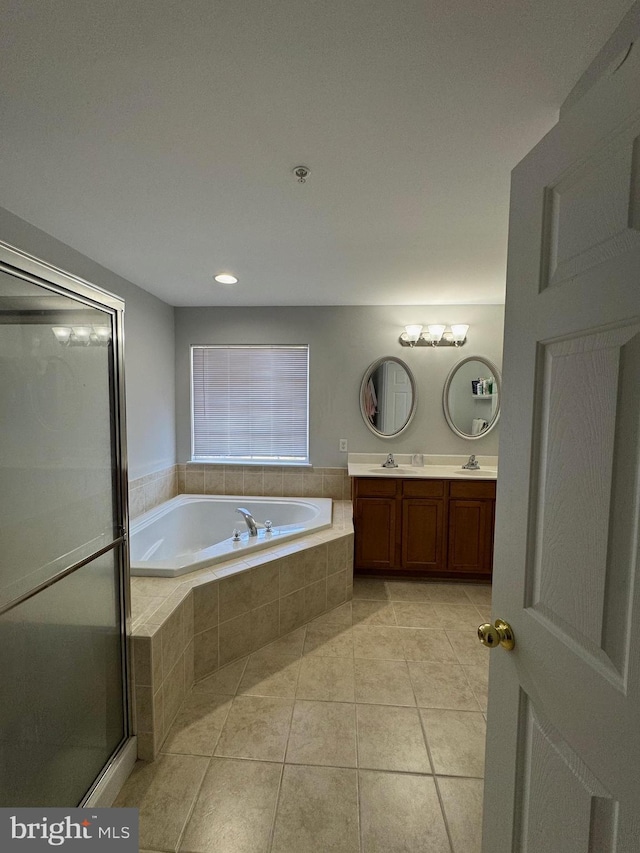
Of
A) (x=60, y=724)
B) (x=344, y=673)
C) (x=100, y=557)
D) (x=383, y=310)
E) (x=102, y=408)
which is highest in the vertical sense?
(x=383, y=310)

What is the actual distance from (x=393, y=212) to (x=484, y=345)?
2.10 metres

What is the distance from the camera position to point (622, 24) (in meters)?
0.88

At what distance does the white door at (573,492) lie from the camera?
559mm

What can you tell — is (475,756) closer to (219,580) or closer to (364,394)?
(219,580)

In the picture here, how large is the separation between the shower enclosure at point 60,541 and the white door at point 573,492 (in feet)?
4.22

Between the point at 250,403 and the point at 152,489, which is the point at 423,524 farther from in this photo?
the point at 152,489

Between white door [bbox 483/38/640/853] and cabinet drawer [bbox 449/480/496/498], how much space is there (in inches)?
88.0

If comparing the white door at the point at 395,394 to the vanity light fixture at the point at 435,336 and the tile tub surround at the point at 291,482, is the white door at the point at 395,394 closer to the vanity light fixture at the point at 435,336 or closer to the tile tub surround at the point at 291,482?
the vanity light fixture at the point at 435,336

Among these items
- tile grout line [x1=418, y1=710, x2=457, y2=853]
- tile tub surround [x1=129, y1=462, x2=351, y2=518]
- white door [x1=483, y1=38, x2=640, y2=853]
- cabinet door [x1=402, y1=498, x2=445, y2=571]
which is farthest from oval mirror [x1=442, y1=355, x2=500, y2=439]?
white door [x1=483, y1=38, x2=640, y2=853]

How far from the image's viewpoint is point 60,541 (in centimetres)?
120

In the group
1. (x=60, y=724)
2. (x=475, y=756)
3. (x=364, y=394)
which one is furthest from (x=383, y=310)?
(x=60, y=724)

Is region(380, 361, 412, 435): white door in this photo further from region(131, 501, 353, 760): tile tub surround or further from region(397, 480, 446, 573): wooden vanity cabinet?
region(131, 501, 353, 760): tile tub surround

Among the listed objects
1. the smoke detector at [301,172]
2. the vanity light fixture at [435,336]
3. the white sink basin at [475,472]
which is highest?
the smoke detector at [301,172]

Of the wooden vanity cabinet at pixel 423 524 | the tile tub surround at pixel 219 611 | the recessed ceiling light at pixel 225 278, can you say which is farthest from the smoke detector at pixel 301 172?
the wooden vanity cabinet at pixel 423 524
